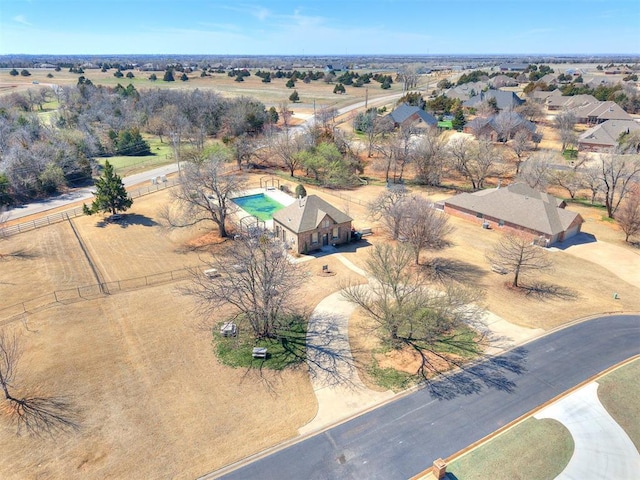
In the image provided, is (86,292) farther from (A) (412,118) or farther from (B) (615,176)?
(A) (412,118)

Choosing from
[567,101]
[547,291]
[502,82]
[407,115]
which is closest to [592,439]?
[547,291]

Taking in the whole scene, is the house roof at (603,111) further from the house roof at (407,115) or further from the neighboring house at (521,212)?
the neighboring house at (521,212)

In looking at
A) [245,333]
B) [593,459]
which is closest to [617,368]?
[593,459]

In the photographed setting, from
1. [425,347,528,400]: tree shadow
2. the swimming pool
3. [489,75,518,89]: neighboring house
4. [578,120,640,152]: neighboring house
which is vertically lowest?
[425,347,528,400]: tree shadow

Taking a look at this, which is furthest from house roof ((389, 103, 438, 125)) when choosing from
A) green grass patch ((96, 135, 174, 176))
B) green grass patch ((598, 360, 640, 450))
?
green grass patch ((598, 360, 640, 450))

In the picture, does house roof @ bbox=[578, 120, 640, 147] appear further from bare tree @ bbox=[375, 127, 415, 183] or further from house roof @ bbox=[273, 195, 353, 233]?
house roof @ bbox=[273, 195, 353, 233]

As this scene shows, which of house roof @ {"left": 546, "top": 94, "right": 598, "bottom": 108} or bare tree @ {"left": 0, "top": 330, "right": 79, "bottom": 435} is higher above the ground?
house roof @ {"left": 546, "top": 94, "right": 598, "bottom": 108}
